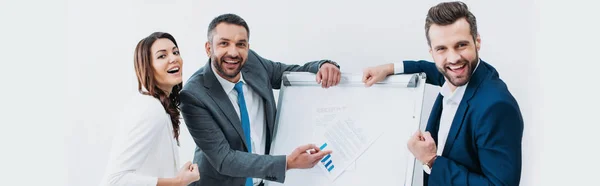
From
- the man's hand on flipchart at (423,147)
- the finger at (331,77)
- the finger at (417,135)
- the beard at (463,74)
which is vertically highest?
the beard at (463,74)

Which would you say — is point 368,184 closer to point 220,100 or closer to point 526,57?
point 220,100

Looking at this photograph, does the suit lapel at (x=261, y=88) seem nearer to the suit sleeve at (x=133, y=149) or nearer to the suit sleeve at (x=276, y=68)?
the suit sleeve at (x=276, y=68)

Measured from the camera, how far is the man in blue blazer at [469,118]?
2154 mm

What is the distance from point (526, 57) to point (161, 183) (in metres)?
2.18

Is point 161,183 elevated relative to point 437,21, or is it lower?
lower

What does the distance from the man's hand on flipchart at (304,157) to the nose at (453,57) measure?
82 cm

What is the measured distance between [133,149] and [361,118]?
3.63 ft

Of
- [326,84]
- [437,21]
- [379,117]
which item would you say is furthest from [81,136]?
[437,21]

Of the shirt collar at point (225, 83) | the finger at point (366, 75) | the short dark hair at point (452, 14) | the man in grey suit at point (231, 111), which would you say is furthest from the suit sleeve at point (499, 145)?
the shirt collar at point (225, 83)

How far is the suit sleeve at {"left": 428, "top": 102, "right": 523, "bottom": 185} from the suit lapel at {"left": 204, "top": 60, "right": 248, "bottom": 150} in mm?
1140

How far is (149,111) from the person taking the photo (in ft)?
7.82

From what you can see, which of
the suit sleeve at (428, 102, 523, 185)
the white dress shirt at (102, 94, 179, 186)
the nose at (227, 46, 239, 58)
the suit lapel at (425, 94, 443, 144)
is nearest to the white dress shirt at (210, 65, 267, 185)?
the nose at (227, 46, 239, 58)

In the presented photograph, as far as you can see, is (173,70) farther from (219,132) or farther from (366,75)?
(366,75)

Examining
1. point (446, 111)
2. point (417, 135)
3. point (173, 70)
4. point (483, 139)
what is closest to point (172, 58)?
point (173, 70)
